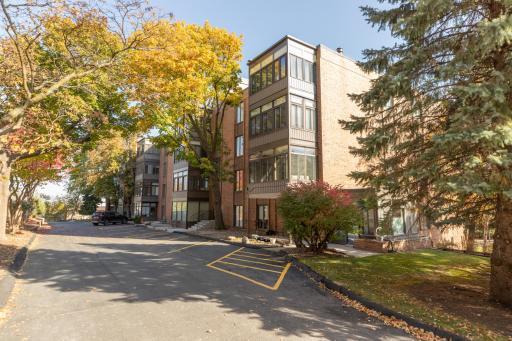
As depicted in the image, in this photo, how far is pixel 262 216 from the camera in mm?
25031

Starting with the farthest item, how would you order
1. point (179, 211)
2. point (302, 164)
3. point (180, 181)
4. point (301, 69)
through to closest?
point (180, 181), point (179, 211), point (301, 69), point (302, 164)

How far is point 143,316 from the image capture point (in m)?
6.80

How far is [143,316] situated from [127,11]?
986 centimetres

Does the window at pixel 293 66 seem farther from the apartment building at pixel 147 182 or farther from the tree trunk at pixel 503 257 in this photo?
the apartment building at pixel 147 182

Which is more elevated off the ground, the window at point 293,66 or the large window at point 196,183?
the window at point 293,66

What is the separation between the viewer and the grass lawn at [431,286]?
21.5 ft

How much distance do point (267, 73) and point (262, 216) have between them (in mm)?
12166

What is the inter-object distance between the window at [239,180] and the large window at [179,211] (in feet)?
28.7

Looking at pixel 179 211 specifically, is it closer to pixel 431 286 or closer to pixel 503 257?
pixel 431 286

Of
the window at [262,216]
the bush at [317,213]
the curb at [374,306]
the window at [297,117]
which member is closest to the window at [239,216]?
the window at [262,216]

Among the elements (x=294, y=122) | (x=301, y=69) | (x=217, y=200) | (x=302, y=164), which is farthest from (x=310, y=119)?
(x=217, y=200)

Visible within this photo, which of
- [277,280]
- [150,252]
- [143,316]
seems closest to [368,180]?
[277,280]

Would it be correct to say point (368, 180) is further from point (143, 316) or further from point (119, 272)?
point (119, 272)

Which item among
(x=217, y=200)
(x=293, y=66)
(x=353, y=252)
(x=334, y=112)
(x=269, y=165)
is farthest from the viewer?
(x=217, y=200)
